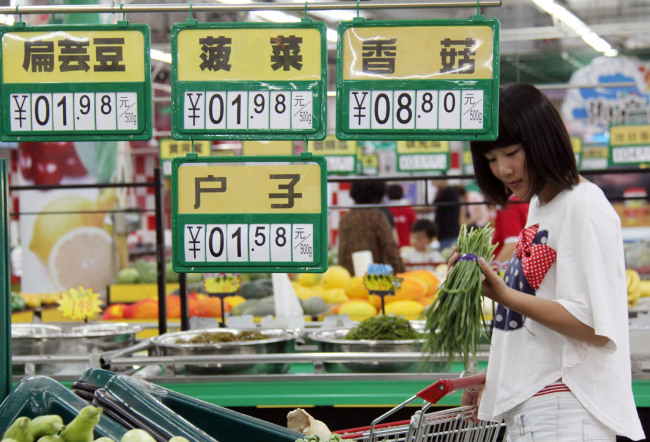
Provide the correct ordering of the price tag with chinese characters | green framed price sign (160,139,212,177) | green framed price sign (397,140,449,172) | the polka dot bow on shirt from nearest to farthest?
the polka dot bow on shirt
the price tag with chinese characters
green framed price sign (397,140,449,172)
green framed price sign (160,139,212,177)

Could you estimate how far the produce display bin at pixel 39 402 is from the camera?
1927 mm

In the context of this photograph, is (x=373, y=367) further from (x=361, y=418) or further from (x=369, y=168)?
(x=369, y=168)

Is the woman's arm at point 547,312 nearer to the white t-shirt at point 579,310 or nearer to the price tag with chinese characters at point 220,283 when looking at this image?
the white t-shirt at point 579,310

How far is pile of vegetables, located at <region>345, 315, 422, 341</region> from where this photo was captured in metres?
3.63

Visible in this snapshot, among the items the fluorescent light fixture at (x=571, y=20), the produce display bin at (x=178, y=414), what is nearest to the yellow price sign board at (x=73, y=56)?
the produce display bin at (x=178, y=414)

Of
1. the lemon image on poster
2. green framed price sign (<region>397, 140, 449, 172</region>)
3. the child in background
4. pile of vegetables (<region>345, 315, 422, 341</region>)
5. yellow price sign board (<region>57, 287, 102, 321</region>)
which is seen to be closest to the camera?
pile of vegetables (<region>345, 315, 422, 341</region>)

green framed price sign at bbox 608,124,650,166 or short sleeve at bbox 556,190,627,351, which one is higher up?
green framed price sign at bbox 608,124,650,166

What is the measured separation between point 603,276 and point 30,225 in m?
7.75

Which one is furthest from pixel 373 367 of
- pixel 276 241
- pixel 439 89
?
pixel 439 89

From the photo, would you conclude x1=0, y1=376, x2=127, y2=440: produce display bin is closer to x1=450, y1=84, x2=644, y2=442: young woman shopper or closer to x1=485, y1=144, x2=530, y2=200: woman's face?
x1=450, y1=84, x2=644, y2=442: young woman shopper

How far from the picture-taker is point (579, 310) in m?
2.07

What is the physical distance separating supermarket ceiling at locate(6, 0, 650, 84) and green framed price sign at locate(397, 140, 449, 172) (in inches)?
84.4

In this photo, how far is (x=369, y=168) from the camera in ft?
43.0

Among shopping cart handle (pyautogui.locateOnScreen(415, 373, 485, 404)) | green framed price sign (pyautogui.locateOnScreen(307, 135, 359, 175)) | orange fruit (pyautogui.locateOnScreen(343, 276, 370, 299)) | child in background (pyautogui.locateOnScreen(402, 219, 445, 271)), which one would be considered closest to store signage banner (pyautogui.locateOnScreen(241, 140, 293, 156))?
green framed price sign (pyautogui.locateOnScreen(307, 135, 359, 175))
